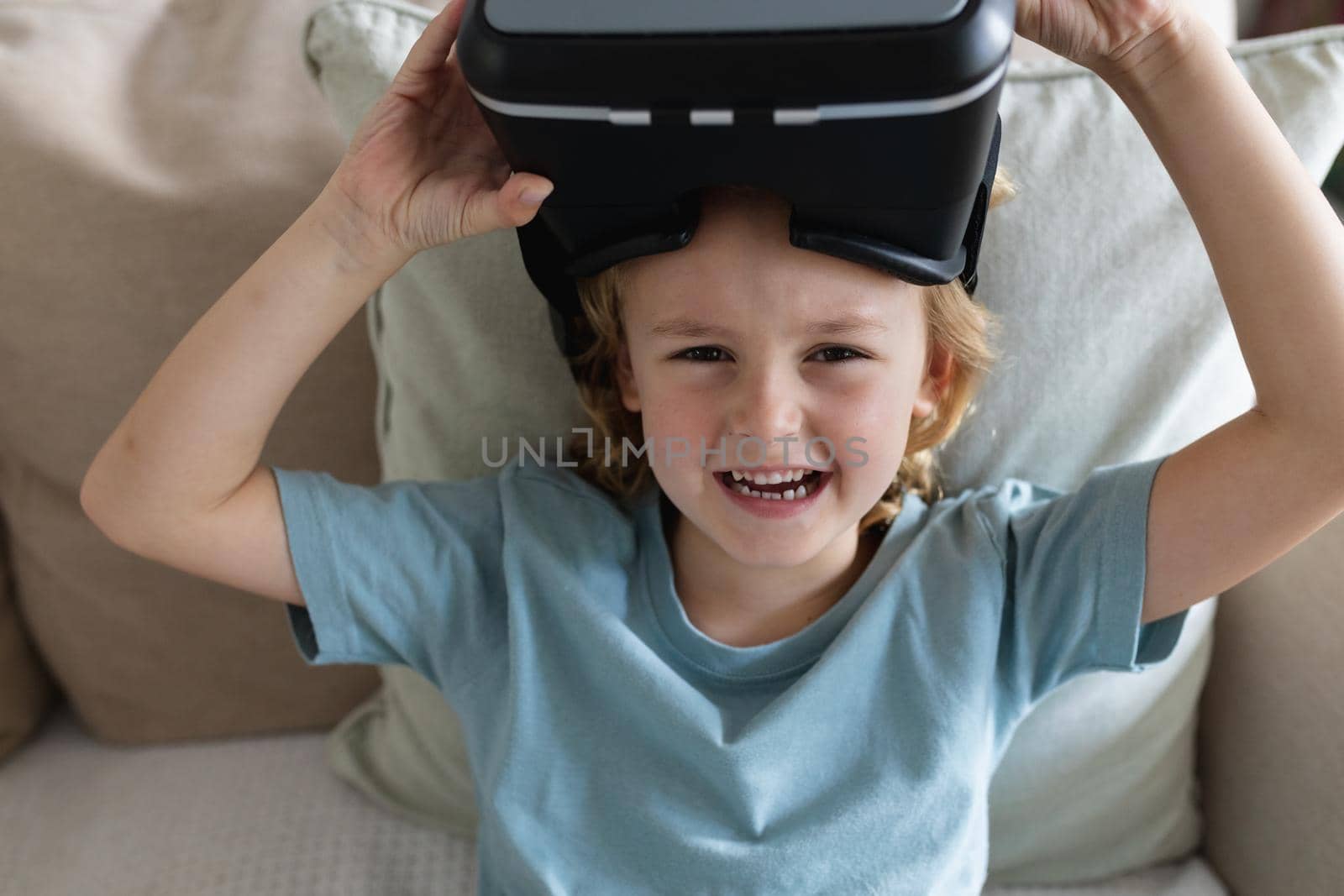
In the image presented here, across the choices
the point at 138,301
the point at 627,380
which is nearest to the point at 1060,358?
the point at 627,380

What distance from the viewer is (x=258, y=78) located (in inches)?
44.6

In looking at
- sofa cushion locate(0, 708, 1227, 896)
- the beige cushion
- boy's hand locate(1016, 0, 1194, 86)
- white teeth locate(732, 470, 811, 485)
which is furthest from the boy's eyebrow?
sofa cushion locate(0, 708, 1227, 896)

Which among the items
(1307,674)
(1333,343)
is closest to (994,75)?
(1333,343)

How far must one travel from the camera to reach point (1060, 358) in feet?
3.27

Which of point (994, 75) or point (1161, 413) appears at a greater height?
point (994, 75)

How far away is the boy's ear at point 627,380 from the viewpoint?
3.10ft

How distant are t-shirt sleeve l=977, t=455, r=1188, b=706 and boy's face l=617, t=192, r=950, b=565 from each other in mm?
135

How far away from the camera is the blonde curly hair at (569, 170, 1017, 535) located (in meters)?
0.89

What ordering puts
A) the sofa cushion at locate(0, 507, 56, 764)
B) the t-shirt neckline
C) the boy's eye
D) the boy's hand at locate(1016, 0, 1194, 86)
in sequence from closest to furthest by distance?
the boy's hand at locate(1016, 0, 1194, 86), the boy's eye, the t-shirt neckline, the sofa cushion at locate(0, 507, 56, 764)

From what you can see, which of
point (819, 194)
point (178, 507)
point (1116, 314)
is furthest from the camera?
point (1116, 314)

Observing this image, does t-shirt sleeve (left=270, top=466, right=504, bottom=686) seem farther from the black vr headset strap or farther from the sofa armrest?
the sofa armrest

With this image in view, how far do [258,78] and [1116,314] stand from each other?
2.67ft

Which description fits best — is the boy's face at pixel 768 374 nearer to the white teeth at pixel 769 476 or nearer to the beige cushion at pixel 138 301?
the white teeth at pixel 769 476

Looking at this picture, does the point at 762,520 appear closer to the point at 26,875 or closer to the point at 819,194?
the point at 819,194
